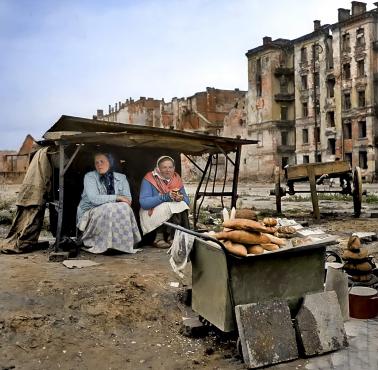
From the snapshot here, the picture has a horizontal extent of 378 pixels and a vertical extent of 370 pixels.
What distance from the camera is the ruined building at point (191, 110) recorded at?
5478 centimetres

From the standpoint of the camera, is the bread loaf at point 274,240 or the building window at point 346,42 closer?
the bread loaf at point 274,240

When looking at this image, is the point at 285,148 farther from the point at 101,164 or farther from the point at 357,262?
the point at 357,262

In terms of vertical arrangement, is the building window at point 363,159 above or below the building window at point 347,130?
below

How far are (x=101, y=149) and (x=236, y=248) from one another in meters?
5.28

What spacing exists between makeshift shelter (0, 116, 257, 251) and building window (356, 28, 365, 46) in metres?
37.8

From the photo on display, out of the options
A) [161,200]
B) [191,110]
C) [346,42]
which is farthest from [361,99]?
[161,200]

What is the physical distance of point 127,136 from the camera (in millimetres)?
7531

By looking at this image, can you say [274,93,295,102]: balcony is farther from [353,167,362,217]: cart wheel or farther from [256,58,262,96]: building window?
[353,167,362,217]: cart wheel

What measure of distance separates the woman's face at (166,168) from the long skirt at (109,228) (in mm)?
914

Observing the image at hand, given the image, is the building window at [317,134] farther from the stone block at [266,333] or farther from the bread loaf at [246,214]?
the stone block at [266,333]

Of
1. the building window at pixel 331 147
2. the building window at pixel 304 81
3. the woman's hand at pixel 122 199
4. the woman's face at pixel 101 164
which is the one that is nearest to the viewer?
the woman's hand at pixel 122 199

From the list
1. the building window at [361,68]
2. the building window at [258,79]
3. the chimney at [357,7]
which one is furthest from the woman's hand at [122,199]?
the building window at [258,79]

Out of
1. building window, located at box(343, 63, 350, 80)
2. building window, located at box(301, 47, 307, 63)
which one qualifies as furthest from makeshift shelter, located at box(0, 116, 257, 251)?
building window, located at box(301, 47, 307, 63)

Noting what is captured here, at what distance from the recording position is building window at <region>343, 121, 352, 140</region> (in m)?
43.6
